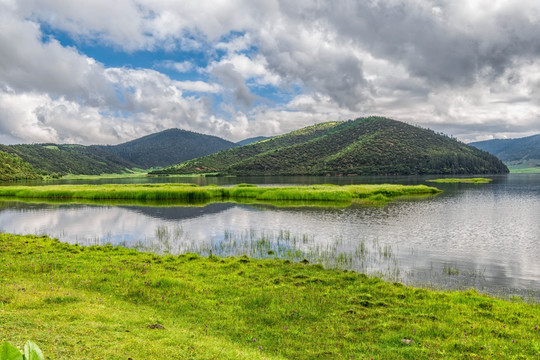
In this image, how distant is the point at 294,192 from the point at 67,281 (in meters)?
65.3

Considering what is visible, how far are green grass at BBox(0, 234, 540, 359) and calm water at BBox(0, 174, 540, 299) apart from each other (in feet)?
19.8

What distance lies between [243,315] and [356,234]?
2629 cm

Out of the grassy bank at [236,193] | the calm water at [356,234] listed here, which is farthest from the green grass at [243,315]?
the grassy bank at [236,193]

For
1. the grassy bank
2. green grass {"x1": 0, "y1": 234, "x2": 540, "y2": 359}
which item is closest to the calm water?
green grass {"x1": 0, "y1": 234, "x2": 540, "y2": 359}

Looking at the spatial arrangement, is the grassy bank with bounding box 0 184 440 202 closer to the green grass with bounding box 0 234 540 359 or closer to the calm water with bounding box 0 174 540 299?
the calm water with bounding box 0 174 540 299

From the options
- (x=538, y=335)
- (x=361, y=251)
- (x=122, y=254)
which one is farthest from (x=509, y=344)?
(x=122, y=254)

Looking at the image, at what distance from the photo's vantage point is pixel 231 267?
84.3 feet

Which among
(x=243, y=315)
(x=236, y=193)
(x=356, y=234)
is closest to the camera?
(x=243, y=315)

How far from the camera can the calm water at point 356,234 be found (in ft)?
87.8

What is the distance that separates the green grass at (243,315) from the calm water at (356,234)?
6037mm

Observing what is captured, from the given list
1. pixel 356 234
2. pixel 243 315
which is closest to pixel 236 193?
pixel 356 234

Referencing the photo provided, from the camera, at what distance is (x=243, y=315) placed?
54.1 ft

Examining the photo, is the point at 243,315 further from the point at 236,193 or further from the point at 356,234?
the point at 236,193

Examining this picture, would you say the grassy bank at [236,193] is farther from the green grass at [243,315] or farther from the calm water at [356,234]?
the green grass at [243,315]
